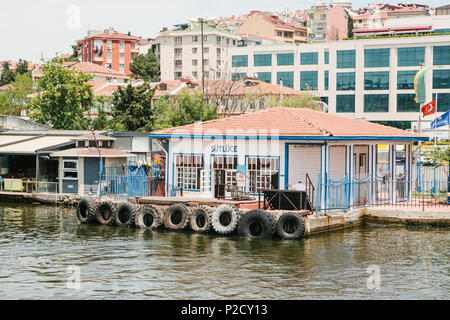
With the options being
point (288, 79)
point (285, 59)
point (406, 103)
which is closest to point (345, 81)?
point (406, 103)

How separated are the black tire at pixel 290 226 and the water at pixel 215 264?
381 millimetres

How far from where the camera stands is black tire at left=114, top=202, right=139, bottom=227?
89.0ft

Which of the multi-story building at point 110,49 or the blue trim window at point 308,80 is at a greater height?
the multi-story building at point 110,49

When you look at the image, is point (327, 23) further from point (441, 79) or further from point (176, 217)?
point (176, 217)

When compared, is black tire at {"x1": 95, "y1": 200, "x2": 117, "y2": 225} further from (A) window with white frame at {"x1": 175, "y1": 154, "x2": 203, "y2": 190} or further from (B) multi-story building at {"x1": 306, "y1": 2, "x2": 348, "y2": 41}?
(B) multi-story building at {"x1": 306, "y1": 2, "x2": 348, "y2": 41}

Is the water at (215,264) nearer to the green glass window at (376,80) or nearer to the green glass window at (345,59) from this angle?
the green glass window at (376,80)

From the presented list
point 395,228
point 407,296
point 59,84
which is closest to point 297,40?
point 59,84

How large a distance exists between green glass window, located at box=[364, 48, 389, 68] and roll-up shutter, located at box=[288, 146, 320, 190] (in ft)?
185

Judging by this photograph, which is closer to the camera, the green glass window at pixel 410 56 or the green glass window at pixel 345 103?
the green glass window at pixel 410 56

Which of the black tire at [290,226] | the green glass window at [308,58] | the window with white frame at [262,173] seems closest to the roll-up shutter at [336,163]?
the window with white frame at [262,173]

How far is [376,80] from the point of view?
8144cm

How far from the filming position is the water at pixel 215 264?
16547 millimetres

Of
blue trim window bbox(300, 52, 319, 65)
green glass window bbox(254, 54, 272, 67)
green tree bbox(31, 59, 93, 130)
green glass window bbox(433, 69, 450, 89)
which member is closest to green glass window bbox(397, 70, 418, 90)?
green glass window bbox(433, 69, 450, 89)

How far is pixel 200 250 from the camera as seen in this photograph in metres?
22.1
